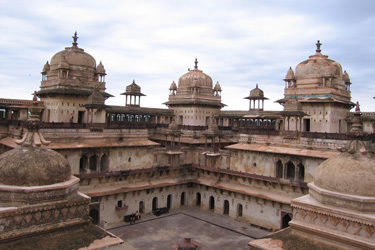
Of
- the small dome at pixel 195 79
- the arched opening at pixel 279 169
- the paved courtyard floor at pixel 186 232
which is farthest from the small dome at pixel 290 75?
the paved courtyard floor at pixel 186 232

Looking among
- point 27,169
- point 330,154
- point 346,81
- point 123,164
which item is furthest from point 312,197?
point 346,81

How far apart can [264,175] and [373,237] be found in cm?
2103

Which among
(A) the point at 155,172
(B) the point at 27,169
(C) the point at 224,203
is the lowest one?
(C) the point at 224,203

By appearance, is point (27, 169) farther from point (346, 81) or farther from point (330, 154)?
point (346, 81)

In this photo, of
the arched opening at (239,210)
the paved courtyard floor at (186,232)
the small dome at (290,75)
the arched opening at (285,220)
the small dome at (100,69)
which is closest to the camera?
the paved courtyard floor at (186,232)

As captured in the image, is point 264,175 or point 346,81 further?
point 346,81

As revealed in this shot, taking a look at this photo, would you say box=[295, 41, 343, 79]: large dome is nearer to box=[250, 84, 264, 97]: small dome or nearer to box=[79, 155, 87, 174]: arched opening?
box=[250, 84, 264, 97]: small dome

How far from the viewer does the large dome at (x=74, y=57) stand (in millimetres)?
36656

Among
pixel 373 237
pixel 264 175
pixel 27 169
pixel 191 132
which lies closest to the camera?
pixel 373 237

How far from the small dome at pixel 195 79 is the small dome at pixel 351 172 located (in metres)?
34.1

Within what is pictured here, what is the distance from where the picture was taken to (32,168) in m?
9.24

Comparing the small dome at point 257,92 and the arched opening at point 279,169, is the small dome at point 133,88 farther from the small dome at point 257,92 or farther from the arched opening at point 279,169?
the arched opening at point 279,169

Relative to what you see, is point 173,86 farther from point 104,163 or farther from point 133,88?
point 104,163

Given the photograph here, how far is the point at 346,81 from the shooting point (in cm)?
4053
